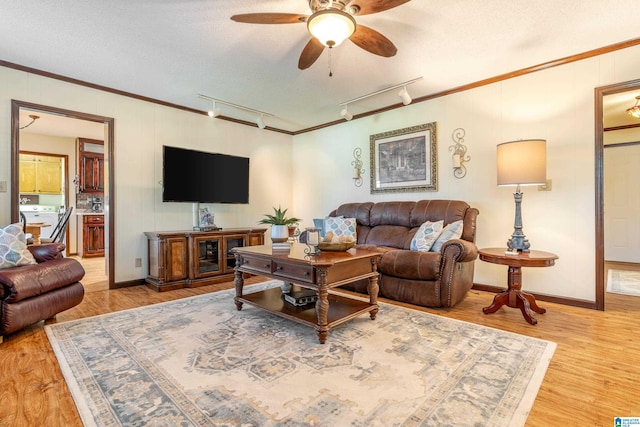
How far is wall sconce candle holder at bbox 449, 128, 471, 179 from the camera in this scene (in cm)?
A: 385

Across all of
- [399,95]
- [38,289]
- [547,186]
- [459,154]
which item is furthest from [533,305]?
[38,289]

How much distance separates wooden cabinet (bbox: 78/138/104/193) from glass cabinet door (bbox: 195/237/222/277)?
4.06 metres

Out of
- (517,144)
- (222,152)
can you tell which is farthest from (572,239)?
(222,152)

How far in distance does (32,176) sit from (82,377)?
657 cm

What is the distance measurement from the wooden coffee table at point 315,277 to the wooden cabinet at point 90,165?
542 centimetres

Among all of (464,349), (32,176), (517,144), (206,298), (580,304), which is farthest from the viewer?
(32,176)

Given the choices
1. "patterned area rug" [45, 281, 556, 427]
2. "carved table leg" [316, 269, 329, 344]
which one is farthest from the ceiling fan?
"patterned area rug" [45, 281, 556, 427]

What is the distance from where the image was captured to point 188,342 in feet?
7.38

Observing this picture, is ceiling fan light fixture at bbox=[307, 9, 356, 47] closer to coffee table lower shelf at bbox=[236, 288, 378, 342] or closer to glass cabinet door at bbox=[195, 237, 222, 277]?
coffee table lower shelf at bbox=[236, 288, 378, 342]

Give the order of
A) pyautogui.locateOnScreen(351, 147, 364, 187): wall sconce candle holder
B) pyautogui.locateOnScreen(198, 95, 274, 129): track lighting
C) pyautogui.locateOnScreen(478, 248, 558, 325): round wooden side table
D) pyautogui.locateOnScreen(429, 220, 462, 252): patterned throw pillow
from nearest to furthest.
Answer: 1. pyautogui.locateOnScreen(478, 248, 558, 325): round wooden side table
2. pyautogui.locateOnScreen(429, 220, 462, 252): patterned throw pillow
3. pyautogui.locateOnScreen(198, 95, 274, 129): track lighting
4. pyautogui.locateOnScreen(351, 147, 364, 187): wall sconce candle holder

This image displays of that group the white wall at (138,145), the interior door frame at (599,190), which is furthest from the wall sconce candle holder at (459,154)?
the white wall at (138,145)

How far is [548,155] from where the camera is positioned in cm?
329

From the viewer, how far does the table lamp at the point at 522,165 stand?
2.75 metres

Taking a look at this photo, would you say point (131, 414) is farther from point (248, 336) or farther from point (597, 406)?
point (597, 406)
